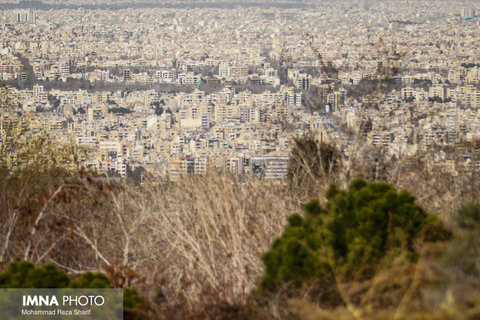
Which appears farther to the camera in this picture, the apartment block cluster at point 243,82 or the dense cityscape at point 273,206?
the apartment block cluster at point 243,82

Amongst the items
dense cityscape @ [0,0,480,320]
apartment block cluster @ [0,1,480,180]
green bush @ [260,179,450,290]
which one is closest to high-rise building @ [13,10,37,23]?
apartment block cluster @ [0,1,480,180]

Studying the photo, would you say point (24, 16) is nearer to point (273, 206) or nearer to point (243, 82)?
point (243, 82)

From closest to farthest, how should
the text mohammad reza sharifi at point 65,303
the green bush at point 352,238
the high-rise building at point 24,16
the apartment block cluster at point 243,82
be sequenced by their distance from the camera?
the text mohammad reza sharifi at point 65,303 < the green bush at point 352,238 < the apartment block cluster at point 243,82 < the high-rise building at point 24,16

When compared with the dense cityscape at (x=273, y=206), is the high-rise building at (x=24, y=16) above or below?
above

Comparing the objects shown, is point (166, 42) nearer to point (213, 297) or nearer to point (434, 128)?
point (434, 128)

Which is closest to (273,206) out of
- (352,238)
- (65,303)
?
(352,238)

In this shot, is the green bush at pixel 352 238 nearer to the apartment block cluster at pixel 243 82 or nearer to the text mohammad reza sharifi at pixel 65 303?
the text mohammad reza sharifi at pixel 65 303

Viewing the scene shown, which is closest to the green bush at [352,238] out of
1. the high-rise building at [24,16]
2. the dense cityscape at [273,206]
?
the dense cityscape at [273,206]
